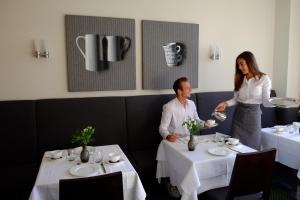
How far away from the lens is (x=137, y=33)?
10.8 feet

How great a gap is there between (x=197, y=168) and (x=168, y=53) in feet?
5.84

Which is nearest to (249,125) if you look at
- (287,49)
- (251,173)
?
(251,173)

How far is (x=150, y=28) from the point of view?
3.31 m

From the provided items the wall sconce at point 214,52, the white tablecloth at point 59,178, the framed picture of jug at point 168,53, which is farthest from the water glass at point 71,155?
the wall sconce at point 214,52

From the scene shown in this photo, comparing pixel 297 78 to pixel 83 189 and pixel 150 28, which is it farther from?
pixel 83 189

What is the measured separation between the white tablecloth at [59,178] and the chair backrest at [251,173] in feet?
2.12

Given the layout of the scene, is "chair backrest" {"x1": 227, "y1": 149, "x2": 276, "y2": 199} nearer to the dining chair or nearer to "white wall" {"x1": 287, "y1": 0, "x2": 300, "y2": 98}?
the dining chair

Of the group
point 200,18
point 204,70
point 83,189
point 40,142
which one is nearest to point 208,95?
point 204,70

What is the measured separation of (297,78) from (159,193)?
2.81 meters

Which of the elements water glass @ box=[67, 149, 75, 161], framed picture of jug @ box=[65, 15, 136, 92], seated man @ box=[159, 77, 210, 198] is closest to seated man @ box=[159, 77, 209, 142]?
seated man @ box=[159, 77, 210, 198]

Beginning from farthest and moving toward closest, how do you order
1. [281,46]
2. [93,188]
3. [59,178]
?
[281,46], [59,178], [93,188]

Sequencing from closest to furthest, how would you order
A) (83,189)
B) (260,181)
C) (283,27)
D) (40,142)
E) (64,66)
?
(83,189), (260,181), (40,142), (64,66), (283,27)

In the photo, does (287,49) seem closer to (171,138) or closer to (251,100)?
(251,100)

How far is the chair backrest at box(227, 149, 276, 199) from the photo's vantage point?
183 cm
